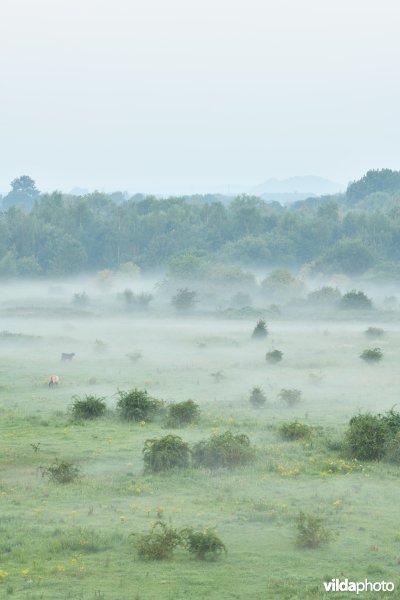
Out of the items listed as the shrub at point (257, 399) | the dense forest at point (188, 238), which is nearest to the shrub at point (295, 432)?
the shrub at point (257, 399)

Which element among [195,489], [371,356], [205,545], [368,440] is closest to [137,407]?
[368,440]

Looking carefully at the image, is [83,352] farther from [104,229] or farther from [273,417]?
[104,229]

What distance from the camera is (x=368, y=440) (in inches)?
1127

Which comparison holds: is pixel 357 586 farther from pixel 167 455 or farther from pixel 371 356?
pixel 371 356

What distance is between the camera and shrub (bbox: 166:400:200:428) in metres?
34.5

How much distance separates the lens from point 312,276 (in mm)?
118750

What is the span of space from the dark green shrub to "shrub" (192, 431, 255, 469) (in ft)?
11.5

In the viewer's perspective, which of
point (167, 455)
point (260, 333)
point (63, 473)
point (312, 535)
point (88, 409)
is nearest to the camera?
point (312, 535)

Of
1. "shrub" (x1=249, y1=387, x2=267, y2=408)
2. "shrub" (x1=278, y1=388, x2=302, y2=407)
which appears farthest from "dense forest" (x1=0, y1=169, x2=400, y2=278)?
"shrub" (x1=249, y1=387, x2=267, y2=408)

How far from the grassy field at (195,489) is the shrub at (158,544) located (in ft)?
0.67

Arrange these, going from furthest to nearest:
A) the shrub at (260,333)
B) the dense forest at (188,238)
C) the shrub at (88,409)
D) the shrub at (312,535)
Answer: the dense forest at (188,238)
the shrub at (260,333)
the shrub at (88,409)
the shrub at (312,535)

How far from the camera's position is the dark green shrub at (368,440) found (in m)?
28.7

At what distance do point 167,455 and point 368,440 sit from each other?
21.3 ft

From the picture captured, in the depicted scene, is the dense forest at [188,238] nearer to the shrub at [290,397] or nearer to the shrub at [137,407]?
the shrub at [290,397]
